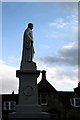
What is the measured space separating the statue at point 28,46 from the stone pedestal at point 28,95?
0.40 m

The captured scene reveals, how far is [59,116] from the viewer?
45969 millimetres

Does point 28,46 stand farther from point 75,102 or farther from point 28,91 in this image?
point 75,102

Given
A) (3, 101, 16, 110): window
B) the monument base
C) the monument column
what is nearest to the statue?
the monument column

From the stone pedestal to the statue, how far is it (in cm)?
40

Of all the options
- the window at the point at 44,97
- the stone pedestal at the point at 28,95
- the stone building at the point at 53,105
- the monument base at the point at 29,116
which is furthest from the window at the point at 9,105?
the monument base at the point at 29,116

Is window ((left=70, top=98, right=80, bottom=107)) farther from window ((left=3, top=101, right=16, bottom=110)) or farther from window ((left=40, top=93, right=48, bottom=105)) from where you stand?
window ((left=3, top=101, right=16, bottom=110))

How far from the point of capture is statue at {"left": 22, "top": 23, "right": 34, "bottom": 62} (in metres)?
19.8

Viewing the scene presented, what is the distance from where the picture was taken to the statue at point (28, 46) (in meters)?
19.8

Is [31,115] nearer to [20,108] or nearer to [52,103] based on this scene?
[20,108]

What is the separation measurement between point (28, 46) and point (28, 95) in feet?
9.08

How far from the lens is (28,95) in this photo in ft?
62.5

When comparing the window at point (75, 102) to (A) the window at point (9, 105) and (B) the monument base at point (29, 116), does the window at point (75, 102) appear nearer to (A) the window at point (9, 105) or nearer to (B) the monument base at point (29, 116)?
(A) the window at point (9, 105)

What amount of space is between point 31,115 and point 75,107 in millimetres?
29038

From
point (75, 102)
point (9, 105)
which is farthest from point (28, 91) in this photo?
point (75, 102)
